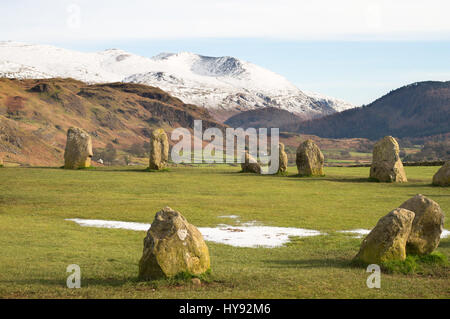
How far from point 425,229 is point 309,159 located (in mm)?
31693

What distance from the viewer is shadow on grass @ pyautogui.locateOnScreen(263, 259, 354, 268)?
16.8m

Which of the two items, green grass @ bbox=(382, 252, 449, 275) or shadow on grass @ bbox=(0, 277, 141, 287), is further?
green grass @ bbox=(382, 252, 449, 275)

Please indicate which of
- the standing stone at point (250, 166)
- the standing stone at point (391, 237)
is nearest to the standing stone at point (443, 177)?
the standing stone at point (250, 166)

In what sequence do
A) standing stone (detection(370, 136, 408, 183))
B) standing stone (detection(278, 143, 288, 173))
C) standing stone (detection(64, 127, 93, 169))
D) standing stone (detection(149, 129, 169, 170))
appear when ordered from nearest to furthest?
standing stone (detection(370, 136, 408, 183)) < standing stone (detection(149, 129, 169, 170)) < standing stone (detection(64, 127, 93, 169)) < standing stone (detection(278, 143, 288, 173))

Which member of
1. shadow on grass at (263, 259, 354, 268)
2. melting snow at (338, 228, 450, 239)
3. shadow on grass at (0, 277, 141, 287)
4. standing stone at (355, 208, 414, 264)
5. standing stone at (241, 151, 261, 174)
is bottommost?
shadow on grass at (263, 259, 354, 268)

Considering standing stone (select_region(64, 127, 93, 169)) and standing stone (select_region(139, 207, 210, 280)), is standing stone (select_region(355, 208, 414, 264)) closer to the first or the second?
standing stone (select_region(139, 207, 210, 280))

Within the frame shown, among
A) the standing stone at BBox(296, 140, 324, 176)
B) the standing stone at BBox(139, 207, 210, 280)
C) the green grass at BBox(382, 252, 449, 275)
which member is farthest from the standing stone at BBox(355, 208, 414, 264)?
the standing stone at BBox(296, 140, 324, 176)

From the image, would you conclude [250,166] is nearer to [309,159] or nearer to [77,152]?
[309,159]

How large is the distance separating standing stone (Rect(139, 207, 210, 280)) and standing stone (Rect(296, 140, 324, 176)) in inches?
1405

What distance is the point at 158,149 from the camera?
50781 mm

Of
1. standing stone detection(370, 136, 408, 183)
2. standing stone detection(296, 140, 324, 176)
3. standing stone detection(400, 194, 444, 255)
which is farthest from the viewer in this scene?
standing stone detection(296, 140, 324, 176)

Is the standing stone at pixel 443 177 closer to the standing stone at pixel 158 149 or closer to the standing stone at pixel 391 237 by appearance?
the standing stone at pixel 158 149

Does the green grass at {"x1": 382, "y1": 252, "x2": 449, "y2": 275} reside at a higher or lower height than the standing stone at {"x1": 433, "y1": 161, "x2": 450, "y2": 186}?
lower
